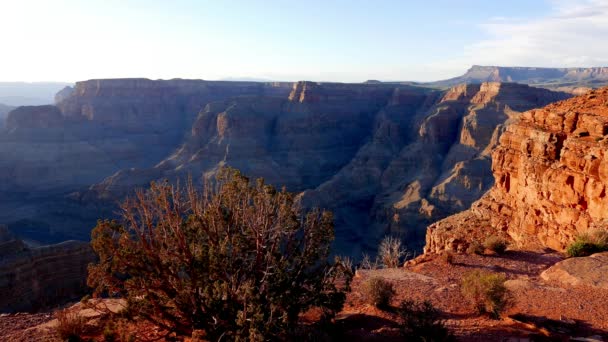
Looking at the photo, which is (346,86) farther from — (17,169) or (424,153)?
(17,169)

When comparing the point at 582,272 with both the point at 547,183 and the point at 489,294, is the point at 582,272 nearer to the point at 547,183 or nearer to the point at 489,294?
the point at 489,294

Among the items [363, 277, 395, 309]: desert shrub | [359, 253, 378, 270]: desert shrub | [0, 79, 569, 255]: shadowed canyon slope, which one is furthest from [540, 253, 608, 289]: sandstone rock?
[0, 79, 569, 255]: shadowed canyon slope

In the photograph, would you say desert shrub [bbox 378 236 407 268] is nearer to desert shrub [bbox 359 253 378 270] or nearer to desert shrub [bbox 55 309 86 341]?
desert shrub [bbox 359 253 378 270]

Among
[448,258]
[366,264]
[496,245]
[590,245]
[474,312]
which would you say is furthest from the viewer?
[366,264]

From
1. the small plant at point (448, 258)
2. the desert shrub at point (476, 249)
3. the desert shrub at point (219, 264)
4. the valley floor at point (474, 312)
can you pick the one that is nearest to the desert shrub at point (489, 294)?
the valley floor at point (474, 312)

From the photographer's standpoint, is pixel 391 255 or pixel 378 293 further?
pixel 391 255

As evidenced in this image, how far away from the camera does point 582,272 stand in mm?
9828

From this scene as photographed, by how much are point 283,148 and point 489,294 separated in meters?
62.3

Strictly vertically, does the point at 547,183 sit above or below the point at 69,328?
above

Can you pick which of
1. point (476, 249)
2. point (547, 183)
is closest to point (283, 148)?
point (547, 183)

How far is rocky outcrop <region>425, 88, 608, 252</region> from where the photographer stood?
13.4 metres

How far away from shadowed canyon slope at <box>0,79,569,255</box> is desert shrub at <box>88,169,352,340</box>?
1493 inches

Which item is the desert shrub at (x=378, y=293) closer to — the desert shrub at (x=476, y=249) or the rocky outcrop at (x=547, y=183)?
the desert shrub at (x=476, y=249)

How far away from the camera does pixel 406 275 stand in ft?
37.0
